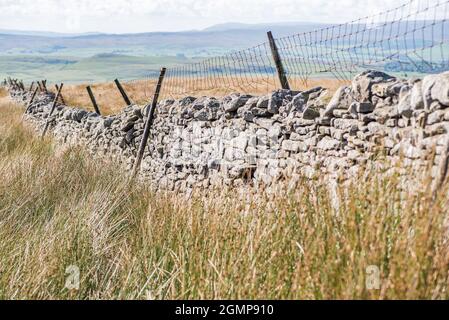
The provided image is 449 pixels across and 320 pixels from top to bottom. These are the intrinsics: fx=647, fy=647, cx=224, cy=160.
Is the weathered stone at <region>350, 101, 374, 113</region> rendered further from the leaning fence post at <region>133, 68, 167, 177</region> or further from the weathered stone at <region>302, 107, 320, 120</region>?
the leaning fence post at <region>133, 68, 167, 177</region>

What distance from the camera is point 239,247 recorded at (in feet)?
13.6

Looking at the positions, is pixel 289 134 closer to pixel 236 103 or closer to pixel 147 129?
pixel 236 103

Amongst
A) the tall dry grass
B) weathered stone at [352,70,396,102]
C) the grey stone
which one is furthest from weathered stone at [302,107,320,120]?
the tall dry grass

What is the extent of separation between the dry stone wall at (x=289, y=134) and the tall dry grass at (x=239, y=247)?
38 cm

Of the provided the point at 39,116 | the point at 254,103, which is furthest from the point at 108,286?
the point at 39,116

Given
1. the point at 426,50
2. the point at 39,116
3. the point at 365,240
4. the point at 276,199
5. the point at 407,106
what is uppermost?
the point at 426,50

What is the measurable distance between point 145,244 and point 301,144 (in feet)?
7.27

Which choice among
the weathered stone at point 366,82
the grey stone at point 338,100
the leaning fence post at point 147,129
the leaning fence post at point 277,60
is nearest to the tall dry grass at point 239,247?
the weathered stone at point 366,82

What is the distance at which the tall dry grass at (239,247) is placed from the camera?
10.1 ft

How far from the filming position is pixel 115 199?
7043mm

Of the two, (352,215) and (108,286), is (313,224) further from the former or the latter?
(108,286)

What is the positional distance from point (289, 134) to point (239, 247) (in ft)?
9.04

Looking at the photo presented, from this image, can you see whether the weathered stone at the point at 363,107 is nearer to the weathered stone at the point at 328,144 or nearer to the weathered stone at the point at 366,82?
the weathered stone at the point at 366,82

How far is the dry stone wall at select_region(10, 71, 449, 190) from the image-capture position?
463cm
